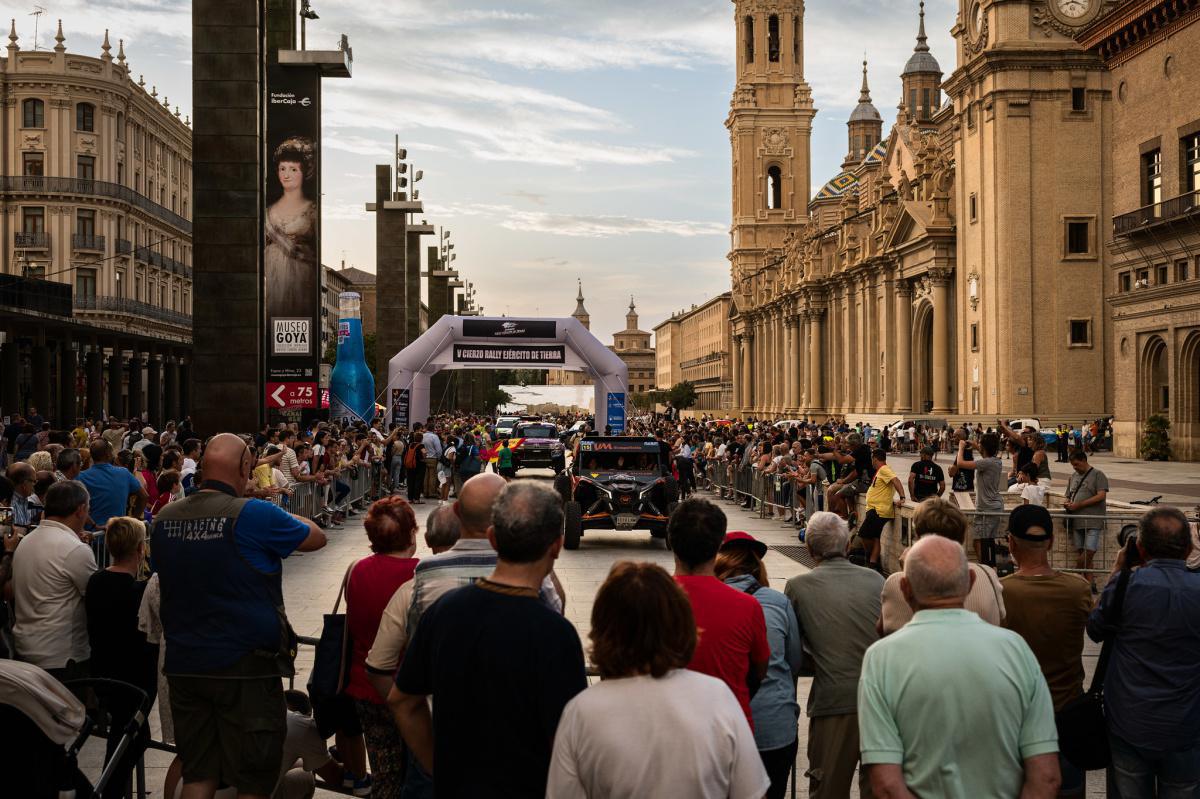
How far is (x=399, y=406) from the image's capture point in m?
38.7

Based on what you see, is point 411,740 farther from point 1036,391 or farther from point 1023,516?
point 1036,391

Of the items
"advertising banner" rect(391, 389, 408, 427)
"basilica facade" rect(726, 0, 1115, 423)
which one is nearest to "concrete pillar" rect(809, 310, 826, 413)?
"basilica facade" rect(726, 0, 1115, 423)

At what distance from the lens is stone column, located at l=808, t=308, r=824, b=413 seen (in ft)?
305

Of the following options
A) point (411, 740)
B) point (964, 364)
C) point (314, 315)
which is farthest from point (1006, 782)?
point (964, 364)

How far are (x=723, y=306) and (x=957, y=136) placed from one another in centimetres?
9830

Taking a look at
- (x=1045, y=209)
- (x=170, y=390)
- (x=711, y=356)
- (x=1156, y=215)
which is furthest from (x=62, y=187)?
(x=711, y=356)

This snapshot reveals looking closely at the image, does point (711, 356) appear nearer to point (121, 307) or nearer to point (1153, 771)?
point (121, 307)

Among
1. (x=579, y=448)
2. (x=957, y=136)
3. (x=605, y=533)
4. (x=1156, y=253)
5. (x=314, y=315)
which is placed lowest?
(x=605, y=533)

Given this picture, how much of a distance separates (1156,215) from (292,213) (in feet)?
93.4

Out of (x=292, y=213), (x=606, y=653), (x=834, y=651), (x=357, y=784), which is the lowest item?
(x=357, y=784)

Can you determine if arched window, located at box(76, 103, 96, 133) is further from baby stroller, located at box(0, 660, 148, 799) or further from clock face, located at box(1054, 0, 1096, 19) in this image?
baby stroller, located at box(0, 660, 148, 799)

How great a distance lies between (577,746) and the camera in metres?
A: 3.75

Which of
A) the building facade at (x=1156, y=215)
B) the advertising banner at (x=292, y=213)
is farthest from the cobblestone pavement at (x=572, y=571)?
the building facade at (x=1156, y=215)

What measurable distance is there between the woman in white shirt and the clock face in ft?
189
